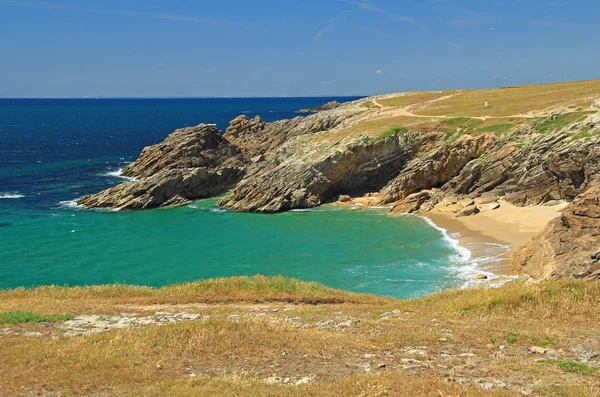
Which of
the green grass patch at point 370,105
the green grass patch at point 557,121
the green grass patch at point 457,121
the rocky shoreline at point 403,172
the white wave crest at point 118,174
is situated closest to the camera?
the rocky shoreline at point 403,172

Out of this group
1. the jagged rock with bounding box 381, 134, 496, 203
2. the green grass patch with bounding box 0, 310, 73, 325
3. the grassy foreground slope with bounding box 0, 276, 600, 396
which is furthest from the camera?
the jagged rock with bounding box 381, 134, 496, 203

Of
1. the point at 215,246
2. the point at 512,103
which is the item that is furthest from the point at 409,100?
the point at 215,246

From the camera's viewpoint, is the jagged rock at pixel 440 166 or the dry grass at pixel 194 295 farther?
the jagged rock at pixel 440 166

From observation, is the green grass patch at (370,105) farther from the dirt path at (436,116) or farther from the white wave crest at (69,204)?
the white wave crest at (69,204)

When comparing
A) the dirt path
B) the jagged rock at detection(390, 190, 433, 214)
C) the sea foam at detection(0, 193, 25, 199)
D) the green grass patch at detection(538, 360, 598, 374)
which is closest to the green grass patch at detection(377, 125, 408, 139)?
the dirt path

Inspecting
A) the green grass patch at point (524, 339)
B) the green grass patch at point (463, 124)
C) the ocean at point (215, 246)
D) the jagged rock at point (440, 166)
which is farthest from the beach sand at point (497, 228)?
the green grass patch at point (524, 339)

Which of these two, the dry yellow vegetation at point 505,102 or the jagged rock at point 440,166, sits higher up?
the dry yellow vegetation at point 505,102

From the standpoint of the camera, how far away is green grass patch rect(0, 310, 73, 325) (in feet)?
50.7

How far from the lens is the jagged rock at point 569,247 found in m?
23.6

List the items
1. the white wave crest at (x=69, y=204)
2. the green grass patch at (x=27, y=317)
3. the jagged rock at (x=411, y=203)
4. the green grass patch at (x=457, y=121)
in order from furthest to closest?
the green grass patch at (x=457, y=121) < the white wave crest at (x=69, y=204) < the jagged rock at (x=411, y=203) < the green grass patch at (x=27, y=317)

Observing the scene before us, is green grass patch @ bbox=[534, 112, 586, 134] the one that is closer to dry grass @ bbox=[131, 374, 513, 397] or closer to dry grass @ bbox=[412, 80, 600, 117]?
dry grass @ bbox=[412, 80, 600, 117]

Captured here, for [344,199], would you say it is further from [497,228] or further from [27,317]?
[27,317]

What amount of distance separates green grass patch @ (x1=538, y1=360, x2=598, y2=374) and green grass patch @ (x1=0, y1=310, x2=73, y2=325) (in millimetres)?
13510

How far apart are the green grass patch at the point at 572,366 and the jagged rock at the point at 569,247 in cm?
1217
